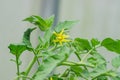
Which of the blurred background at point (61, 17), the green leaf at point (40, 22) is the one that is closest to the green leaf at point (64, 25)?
the green leaf at point (40, 22)

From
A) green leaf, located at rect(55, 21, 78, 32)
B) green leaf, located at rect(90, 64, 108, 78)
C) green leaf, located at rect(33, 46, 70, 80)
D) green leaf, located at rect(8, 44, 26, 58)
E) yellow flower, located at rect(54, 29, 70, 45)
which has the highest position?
green leaf, located at rect(55, 21, 78, 32)

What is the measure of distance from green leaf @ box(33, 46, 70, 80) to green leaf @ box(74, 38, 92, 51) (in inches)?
4.7

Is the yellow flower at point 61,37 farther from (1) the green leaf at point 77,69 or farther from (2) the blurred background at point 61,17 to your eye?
(2) the blurred background at point 61,17

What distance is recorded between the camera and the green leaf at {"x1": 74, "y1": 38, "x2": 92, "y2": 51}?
0.68 metres

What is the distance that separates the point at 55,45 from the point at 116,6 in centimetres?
79

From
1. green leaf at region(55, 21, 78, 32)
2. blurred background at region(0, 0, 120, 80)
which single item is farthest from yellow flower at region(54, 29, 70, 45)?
blurred background at region(0, 0, 120, 80)

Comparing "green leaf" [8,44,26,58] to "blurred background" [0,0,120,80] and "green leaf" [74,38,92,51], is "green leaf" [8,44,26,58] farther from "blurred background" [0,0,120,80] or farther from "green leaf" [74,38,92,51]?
"blurred background" [0,0,120,80]

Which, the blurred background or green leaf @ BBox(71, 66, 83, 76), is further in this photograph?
the blurred background

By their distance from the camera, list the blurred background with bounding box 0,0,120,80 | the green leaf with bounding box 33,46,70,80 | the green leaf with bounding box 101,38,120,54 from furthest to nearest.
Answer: the blurred background with bounding box 0,0,120,80 → the green leaf with bounding box 101,38,120,54 → the green leaf with bounding box 33,46,70,80

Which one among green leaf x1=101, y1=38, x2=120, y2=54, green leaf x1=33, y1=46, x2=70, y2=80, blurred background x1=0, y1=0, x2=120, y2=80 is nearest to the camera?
green leaf x1=33, y1=46, x2=70, y2=80

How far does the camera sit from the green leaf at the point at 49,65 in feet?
1.71

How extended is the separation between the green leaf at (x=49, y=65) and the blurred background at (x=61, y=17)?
84cm

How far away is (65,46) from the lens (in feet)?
1.95

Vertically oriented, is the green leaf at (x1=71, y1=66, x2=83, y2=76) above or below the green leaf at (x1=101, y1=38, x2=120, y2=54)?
below
